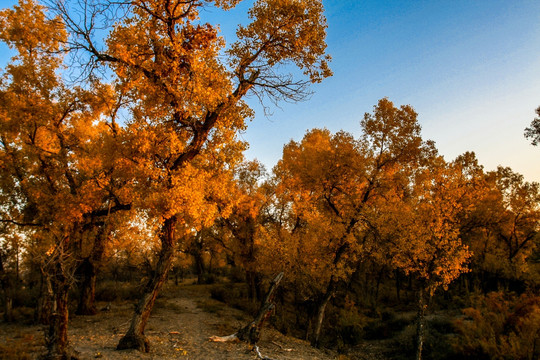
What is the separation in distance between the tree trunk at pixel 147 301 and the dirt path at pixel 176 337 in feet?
1.01

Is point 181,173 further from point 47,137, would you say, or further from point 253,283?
point 253,283

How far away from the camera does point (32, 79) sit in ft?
38.1

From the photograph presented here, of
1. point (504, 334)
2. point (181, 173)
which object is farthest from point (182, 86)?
point (504, 334)

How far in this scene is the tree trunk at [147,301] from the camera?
8500 mm

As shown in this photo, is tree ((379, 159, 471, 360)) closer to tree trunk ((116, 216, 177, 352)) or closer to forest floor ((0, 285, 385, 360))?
forest floor ((0, 285, 385, 360))

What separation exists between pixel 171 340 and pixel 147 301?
294cm

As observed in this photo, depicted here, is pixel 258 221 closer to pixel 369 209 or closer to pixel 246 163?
pixel 246 163

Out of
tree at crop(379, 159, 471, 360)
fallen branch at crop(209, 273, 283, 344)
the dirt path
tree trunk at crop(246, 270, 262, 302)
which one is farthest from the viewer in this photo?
tree trunk at crop(246, 270, 262, 302)

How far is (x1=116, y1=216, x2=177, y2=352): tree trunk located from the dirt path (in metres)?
0.31

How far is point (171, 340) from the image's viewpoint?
10703 millimetres

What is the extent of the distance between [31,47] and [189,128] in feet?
25.3

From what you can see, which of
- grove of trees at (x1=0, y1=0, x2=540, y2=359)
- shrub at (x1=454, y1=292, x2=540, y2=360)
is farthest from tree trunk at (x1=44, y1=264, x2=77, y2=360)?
shrub at (x1=454, y1=292, x2=540, y2=360)

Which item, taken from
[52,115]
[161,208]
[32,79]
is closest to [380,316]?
[161,208]

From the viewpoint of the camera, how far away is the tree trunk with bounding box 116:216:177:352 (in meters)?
8.50
